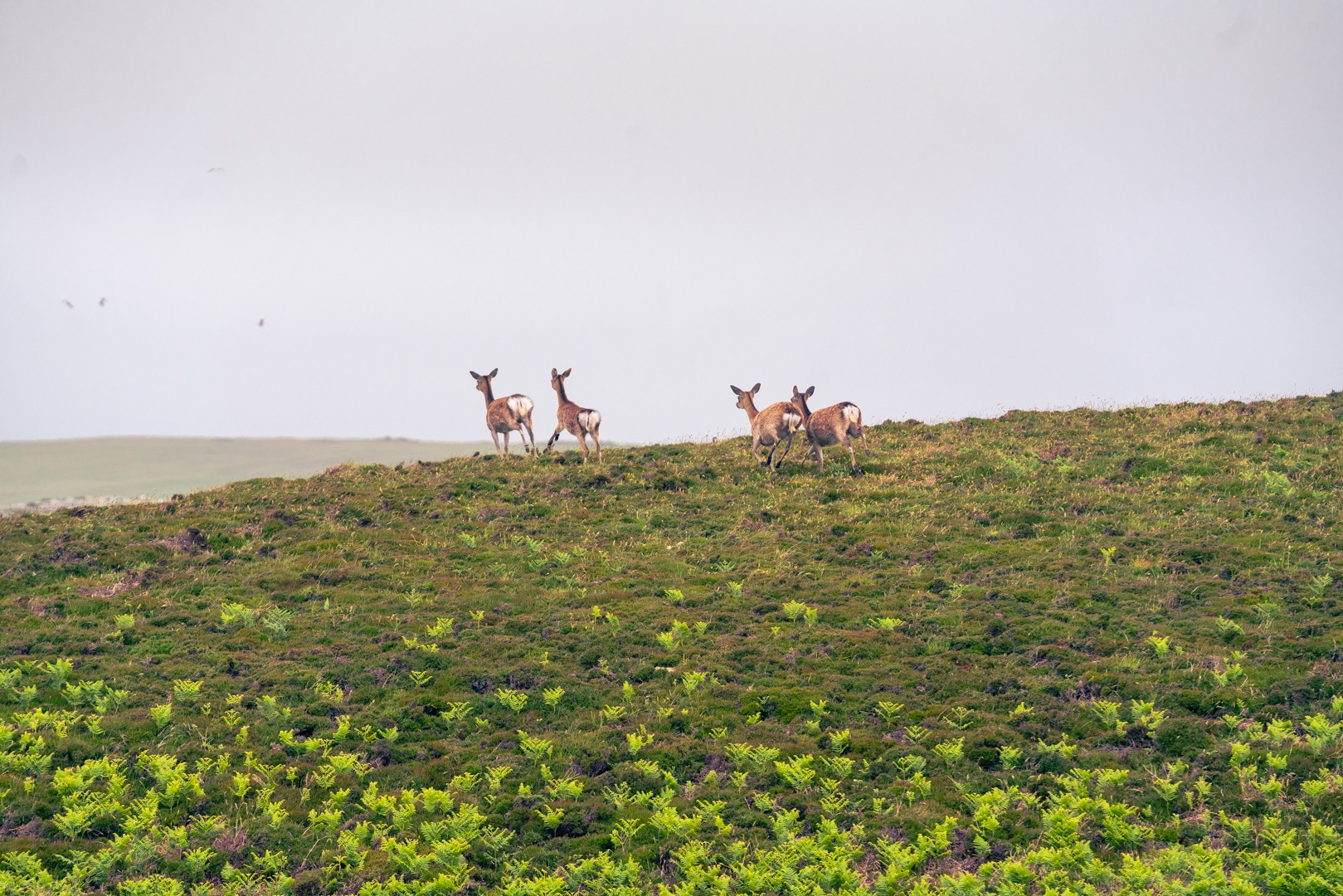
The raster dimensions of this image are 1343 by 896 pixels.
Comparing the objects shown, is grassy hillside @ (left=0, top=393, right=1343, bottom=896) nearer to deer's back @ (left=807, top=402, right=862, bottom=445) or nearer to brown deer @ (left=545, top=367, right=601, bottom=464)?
deer's back @ (left=807, top=402, right=862, bottom=445)

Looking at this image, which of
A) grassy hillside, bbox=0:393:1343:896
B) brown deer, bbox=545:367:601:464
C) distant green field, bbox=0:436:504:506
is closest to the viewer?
grassy hillside, bbox=0:393:1343:896

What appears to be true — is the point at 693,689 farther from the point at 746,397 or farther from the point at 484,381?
the point at 484,381

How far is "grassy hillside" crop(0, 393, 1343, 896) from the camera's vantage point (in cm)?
1113

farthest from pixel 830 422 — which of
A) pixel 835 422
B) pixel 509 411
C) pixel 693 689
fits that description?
pixel 693 689

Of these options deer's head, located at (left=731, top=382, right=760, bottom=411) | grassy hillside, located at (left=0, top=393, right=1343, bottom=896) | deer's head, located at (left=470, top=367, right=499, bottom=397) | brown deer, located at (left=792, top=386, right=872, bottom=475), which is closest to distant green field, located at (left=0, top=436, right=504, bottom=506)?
deer's head, located at (left=470, top=367, right=499, bottom=397)

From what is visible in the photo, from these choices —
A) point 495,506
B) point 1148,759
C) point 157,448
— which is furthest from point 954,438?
point 157,448

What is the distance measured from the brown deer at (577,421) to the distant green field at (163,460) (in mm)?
35059

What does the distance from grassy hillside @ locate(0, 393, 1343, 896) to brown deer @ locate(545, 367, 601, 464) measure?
13.5 ft

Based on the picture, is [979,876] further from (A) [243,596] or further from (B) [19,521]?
(B) [19,521]

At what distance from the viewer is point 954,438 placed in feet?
110

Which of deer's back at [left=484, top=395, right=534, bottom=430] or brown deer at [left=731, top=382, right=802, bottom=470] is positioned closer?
brown deer at [left=731, top=382, right=802, bottom=470]

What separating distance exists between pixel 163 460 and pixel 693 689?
78.9 metres

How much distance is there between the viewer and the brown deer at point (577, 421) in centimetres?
3164

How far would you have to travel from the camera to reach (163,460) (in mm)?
81500
